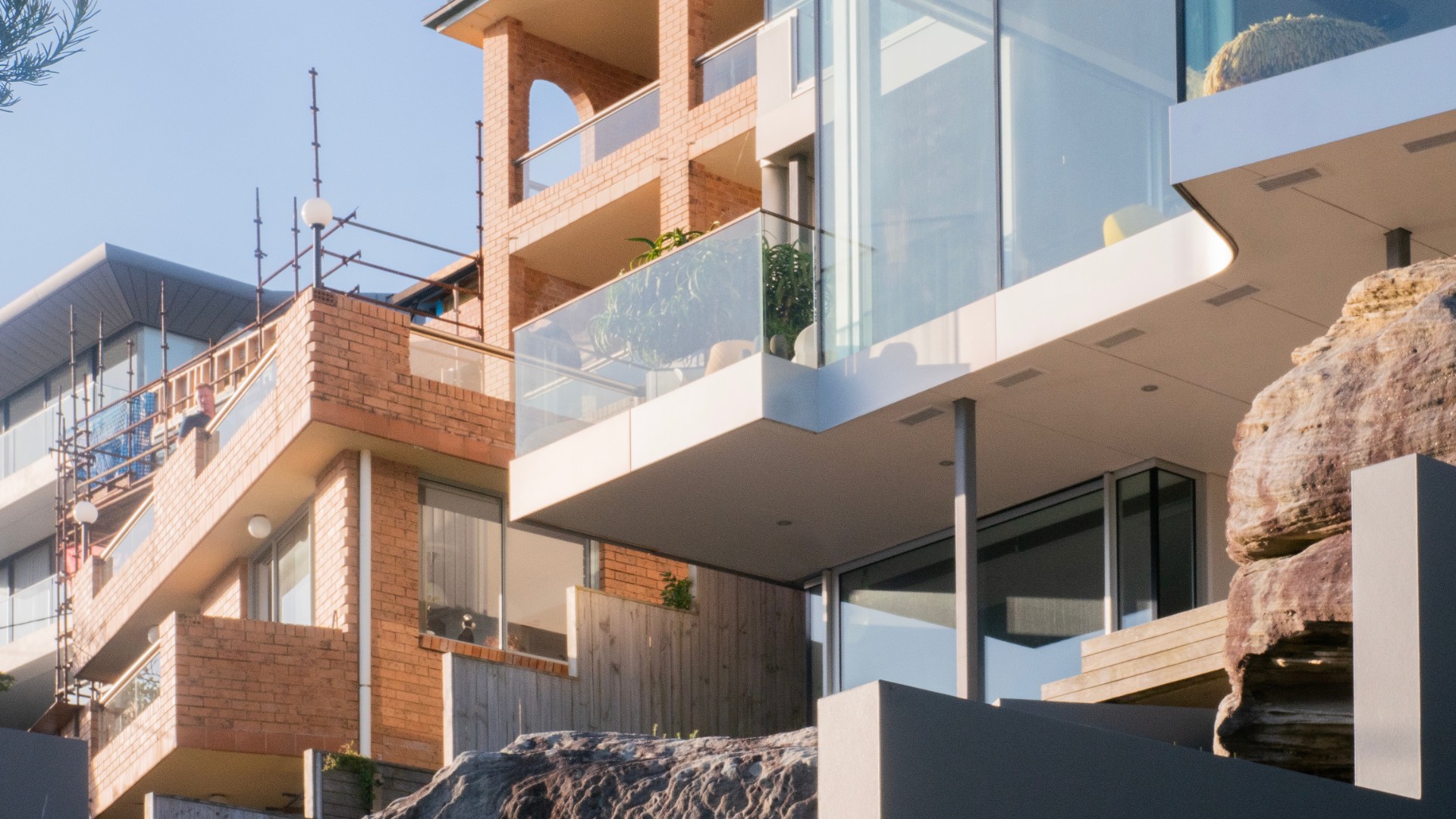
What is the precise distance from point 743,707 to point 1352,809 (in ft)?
40.8

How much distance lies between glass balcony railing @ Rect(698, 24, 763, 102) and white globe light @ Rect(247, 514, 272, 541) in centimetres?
635

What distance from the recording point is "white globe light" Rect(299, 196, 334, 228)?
20453mm

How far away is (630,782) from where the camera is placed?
8141mm

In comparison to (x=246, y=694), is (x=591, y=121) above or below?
above

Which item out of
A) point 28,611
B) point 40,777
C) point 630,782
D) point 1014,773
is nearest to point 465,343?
point 630,782

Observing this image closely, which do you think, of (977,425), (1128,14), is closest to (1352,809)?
(1128,14)

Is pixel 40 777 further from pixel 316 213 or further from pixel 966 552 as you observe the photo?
pixel 316 213

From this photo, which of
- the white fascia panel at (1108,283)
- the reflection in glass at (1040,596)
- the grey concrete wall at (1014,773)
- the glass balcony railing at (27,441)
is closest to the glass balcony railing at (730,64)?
the reflection in glass at (1040,596)

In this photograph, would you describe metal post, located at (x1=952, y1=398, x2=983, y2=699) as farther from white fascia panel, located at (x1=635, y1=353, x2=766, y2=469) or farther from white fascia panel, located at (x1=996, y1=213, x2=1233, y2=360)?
white fascia panel, located at (x1=635, y1=353, x2=766, y2=469)

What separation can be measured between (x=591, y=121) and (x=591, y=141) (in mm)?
222

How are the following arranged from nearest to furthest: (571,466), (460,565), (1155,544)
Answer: (1155,544) → (571,466) → (460,565)

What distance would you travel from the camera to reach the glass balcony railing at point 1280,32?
10188 mm

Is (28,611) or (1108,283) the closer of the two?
(1108,283)

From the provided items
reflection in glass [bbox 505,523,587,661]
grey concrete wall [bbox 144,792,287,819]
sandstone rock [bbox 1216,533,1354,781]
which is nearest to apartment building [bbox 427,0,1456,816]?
reflection in glass [bbox 505,523,587,661]
